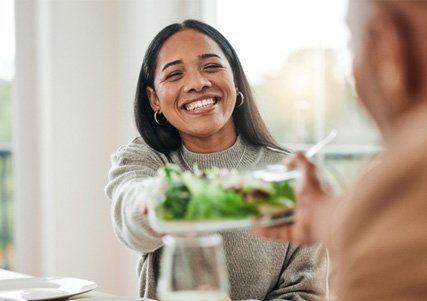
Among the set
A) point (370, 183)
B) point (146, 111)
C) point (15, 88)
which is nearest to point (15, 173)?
point (15, 88)

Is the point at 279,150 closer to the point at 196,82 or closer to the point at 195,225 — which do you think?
the point at 196,82

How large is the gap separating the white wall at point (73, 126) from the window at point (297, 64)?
541mm

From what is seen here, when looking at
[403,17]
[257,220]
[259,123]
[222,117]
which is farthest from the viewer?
[259,123]

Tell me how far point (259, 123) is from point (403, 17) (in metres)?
1.34

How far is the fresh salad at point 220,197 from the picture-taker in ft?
3.80

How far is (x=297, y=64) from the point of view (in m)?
3.87

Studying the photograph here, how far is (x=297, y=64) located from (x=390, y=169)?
3090 mm

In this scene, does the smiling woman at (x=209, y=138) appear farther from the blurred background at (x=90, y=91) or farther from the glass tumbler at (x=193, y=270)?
the blurred background at (x=90, y=91)

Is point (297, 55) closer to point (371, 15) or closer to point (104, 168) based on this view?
point (104, 168)

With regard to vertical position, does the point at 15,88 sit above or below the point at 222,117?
above

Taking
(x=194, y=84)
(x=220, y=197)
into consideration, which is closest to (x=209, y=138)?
(x=194, y=84)

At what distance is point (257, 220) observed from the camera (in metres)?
1.22

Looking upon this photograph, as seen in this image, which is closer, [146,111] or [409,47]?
[409,47]

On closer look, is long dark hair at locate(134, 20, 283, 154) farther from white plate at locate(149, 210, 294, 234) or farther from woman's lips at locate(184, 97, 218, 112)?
white plate at locate(149, 210, 294, 234)
